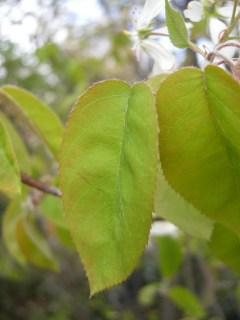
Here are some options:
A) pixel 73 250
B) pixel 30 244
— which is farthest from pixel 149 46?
pixel 73 250

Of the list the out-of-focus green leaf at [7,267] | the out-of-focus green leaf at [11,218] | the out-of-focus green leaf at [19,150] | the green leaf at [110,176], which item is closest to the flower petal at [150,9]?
the green leaf at [110,176]

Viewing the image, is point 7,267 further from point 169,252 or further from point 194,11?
point 194,11

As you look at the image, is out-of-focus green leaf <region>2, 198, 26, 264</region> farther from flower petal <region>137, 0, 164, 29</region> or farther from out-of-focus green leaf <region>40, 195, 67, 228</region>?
flower petal <region>137, 0, 164, 29</region>

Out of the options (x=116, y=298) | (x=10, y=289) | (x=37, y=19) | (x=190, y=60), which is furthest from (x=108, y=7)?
(x=10, y=289)

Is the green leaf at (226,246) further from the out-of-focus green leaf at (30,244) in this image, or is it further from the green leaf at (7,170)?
the out-of-focus green leaf at (30,244)

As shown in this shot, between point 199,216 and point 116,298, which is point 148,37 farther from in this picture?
point 116,298

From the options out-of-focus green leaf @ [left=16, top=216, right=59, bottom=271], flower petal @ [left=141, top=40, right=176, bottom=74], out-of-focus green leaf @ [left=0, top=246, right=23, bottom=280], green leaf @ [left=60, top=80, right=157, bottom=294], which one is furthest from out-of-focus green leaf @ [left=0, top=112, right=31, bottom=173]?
out-of-focus green leaf @ [left=0, top=246, right=23, bottom=280]
